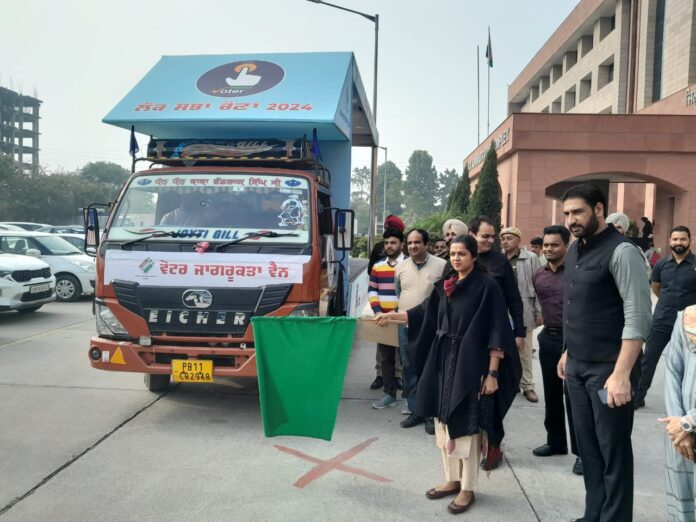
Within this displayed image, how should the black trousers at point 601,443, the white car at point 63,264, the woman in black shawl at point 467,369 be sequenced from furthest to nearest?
the white car at point 63,264, the woman in black shawl at point 467,369, the black trousers at point 601,443

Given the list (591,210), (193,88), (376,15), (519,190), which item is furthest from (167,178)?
(519,190)

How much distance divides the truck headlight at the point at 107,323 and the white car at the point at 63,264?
880cm

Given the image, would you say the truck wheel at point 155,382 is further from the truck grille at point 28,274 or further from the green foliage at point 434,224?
the green foliage at point 434,224

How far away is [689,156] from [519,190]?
18.4 ft

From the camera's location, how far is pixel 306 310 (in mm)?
5238

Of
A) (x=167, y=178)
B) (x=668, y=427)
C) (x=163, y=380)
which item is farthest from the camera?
(x=163, y=380)

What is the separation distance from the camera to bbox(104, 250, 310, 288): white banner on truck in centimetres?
509

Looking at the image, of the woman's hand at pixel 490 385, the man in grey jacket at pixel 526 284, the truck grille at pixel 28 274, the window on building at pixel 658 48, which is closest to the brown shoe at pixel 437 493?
the woman's hand at pixel 490 385

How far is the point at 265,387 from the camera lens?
14.0 feet

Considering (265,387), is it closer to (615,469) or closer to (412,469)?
(412,469)

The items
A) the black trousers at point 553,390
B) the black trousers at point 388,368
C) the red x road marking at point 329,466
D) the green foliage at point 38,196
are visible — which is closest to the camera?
the red x road marking at point 329,466

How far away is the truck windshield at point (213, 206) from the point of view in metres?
5.50

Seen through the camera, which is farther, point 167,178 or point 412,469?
point 167,178

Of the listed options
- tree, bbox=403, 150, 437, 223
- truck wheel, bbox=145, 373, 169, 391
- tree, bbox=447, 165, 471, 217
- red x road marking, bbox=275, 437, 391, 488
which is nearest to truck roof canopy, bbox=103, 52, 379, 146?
truck wheel, bbox=145, 373, 169, 391
